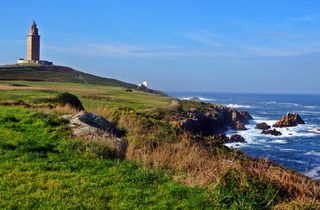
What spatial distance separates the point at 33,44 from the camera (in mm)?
133625

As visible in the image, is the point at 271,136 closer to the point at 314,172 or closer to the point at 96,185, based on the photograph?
the point at 314,172

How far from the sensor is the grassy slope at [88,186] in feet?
25.2

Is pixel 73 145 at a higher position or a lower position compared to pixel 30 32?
lower

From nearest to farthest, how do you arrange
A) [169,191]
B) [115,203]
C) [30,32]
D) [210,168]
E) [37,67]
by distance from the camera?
1. [115,203]
2. [169,191]
3. [210,168]
4. [37,67]
5. [30,32]

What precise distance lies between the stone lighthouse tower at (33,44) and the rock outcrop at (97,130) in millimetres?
122603

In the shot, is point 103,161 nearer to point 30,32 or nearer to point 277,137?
point 277,137

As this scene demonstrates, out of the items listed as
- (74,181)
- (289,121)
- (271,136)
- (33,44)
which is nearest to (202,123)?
(271,136)

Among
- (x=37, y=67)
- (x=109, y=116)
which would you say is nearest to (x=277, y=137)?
(x=109, y=116)

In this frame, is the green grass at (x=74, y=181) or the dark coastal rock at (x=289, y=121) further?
the dark coastal rock at (x=289, y=121)

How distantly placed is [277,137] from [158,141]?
43.6 metres

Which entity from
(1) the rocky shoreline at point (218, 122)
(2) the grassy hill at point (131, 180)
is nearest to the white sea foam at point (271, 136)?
(1) the rocky shoreline at point (218, 122)

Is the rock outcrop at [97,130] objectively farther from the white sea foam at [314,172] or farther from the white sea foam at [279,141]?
the white sea foam at [279,141]

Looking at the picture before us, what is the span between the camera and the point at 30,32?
133000 mm

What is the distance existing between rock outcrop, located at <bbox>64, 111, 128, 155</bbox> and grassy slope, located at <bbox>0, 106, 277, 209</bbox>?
0.70 meters
